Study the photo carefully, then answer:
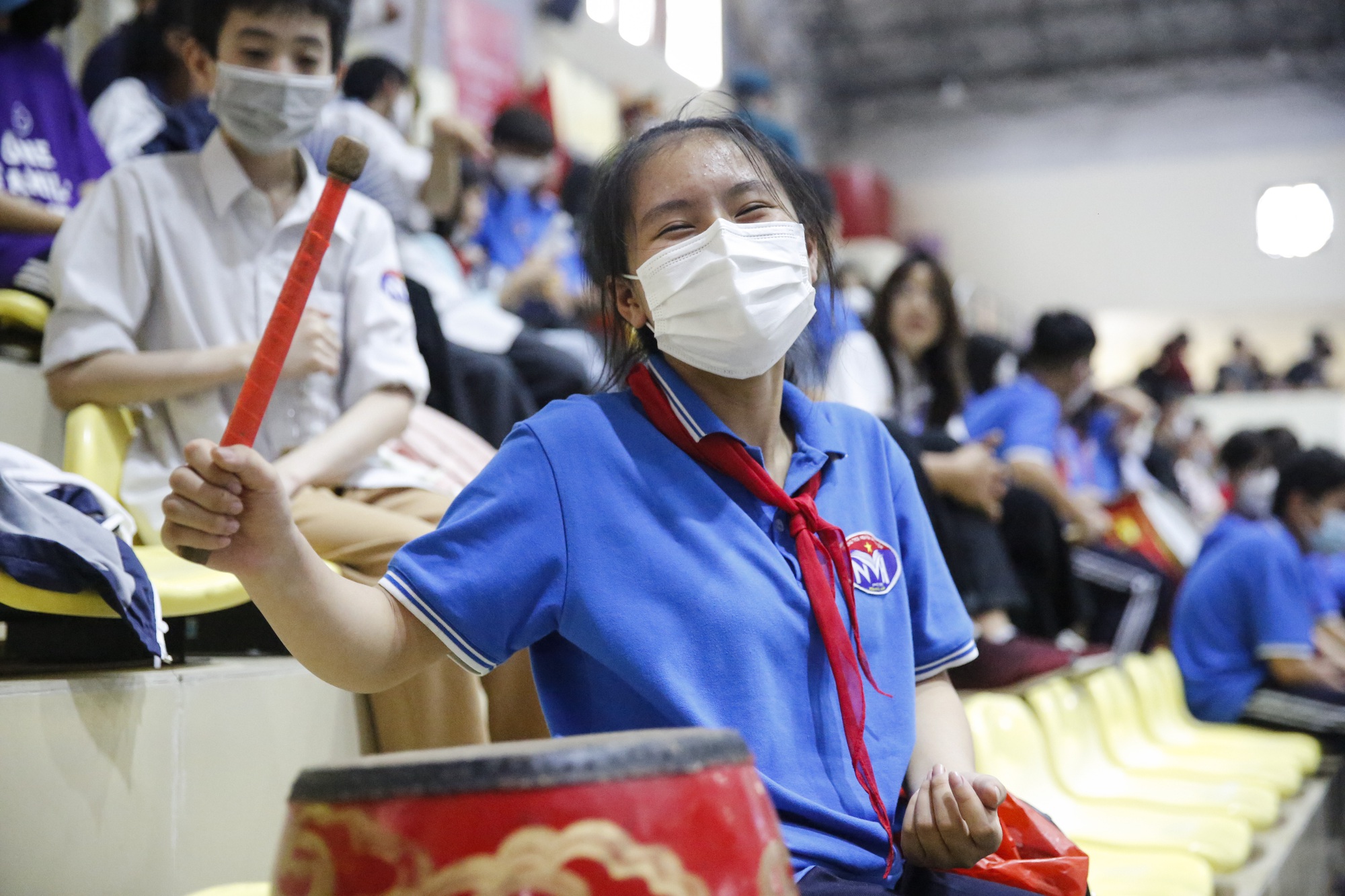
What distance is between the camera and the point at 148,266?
73.3 inches

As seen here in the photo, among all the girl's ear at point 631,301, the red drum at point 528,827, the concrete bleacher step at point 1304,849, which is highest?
the girl's ear at point 631,301

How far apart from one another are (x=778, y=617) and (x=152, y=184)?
1302 mm

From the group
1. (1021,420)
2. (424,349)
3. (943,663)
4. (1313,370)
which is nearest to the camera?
(943,663)

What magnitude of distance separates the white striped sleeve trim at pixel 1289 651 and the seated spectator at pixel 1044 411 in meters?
0.68

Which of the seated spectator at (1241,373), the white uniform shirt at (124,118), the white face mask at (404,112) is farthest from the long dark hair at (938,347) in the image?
the seated spectator at (1241,373)

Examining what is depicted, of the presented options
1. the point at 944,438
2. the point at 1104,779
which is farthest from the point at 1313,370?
the point at 944,438

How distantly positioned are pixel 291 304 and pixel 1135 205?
14.4 m

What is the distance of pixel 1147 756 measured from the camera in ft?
11.6

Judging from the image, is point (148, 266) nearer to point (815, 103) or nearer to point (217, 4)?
point (217, 4)

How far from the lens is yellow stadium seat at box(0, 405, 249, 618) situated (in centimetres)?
136

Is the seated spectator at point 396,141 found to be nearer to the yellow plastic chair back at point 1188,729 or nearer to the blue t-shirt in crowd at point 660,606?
the blue t-shirt in crowd at point 660,606

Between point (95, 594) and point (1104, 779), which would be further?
point (1104, 779)

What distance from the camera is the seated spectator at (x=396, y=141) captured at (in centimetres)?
331

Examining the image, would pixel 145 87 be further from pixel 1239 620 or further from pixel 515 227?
pixel 1239 620
